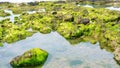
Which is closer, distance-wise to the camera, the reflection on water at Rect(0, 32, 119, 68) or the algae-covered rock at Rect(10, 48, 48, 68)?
the algae-covered rock at Rect(10, 48, 48, 68)

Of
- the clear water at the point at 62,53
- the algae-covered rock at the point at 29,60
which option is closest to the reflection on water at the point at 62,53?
the clear water at the point at 62,53

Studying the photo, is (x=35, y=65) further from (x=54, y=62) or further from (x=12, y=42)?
(x=12, y=42)

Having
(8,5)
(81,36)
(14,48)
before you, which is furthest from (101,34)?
(8,5)

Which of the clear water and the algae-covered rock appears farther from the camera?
the clear water

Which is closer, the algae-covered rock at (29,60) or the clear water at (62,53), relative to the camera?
the algae-covered rock at (29,60)

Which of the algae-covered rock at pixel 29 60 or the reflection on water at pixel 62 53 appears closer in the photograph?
the algae-covered rock at pixel 29 60

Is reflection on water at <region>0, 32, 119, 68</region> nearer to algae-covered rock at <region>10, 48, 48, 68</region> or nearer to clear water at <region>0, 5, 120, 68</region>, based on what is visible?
clear water at <region>0, 5, 120, 68</region>

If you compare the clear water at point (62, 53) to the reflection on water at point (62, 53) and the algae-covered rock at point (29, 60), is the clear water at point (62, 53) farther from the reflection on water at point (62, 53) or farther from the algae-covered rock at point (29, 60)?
the algae-covered rock at point (29, 60)

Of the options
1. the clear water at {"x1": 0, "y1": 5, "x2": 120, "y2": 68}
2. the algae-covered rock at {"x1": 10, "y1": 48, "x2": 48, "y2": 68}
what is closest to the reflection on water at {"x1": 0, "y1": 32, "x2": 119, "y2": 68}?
the clear water at {"x1": 0, "y1": 5, "x2": 120, "y2": 68}

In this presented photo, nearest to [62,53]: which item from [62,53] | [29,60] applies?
[62,53]
